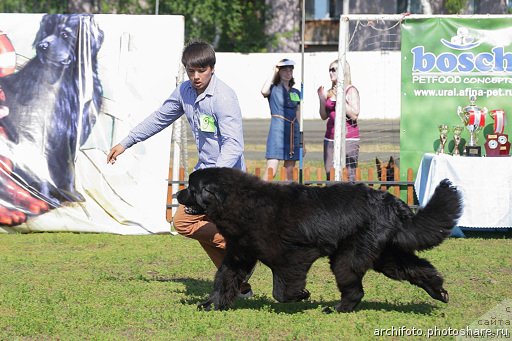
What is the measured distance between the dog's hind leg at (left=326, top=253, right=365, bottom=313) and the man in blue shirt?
3.09 feet

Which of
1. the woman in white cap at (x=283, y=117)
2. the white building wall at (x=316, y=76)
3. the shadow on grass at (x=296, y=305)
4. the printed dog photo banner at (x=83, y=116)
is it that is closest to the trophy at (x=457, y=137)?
the woman in white cap at (x=283, y=117)

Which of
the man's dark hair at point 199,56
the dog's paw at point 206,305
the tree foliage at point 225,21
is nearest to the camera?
the dog's paw at point 206,305

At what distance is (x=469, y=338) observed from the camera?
5395 millimetres

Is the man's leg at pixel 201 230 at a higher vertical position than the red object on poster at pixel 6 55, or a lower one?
lower

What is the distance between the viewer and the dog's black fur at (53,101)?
10227 millimetres

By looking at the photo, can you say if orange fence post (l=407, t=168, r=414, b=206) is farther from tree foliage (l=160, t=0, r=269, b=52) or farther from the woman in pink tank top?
tree foliage (l=160, t=0, r=269, b=52)

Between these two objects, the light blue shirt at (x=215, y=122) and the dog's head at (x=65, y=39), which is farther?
the dog's head at (x=65, y=39)

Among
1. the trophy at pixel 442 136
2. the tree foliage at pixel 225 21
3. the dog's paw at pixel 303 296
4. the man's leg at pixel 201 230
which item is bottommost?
the dog's paw at pixel 303 296

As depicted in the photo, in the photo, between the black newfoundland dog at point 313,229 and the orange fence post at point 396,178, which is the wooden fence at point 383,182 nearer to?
the orange fence post at point 396,178

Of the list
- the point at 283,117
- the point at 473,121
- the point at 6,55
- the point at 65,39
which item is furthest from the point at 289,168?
the point at 6,55

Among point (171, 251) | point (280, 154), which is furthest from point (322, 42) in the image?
point (171, 251)

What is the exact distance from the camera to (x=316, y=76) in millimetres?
30641

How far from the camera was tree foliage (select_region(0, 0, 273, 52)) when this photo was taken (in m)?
35.0

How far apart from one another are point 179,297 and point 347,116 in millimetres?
5578
